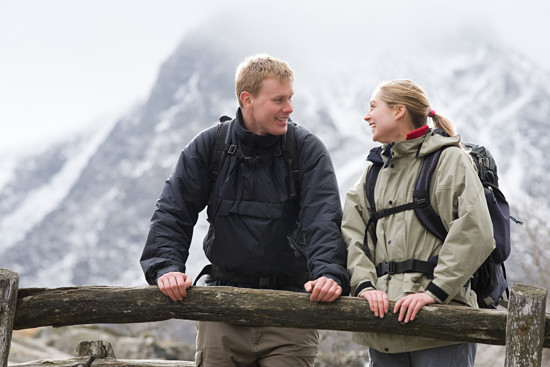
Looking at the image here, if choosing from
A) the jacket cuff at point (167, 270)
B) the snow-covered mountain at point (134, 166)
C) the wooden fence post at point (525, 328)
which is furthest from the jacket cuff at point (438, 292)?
the snow-covered mountain at point (134, 166)

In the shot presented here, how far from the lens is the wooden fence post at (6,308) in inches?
167

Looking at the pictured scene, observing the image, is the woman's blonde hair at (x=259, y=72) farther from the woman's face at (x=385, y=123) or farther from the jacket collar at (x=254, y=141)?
the woman's face at (x=385, y=123)

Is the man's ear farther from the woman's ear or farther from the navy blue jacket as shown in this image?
the woman's ear

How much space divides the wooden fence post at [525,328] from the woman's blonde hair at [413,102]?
3.53 feet

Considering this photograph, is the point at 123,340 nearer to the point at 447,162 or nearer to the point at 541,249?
the point at 541,249

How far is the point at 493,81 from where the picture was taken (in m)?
184

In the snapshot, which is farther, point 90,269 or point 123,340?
point 90,269

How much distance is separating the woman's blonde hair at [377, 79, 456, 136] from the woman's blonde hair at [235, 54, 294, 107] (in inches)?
24.2

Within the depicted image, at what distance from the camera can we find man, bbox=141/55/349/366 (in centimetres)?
434

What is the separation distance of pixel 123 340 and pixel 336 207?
73.7 ft

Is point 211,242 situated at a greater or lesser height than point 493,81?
lesser

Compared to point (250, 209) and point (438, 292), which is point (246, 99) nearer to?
point (250, 209)

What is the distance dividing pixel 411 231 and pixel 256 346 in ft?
3.80

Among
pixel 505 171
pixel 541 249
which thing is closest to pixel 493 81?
pixel 505 171
